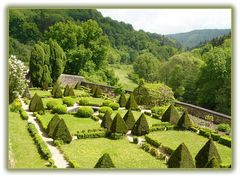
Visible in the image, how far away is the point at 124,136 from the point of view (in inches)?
759

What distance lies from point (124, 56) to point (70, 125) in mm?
25640

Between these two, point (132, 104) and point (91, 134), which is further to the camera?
point (132, 104)

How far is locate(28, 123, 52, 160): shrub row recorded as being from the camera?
15.3 m

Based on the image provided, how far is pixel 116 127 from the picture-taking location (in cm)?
1916

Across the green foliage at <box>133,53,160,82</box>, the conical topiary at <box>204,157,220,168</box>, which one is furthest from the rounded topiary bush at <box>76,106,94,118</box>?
the green foliage at <box>133,53,160,82</box>

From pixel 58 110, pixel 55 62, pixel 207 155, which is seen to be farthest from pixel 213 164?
pixel 55 62

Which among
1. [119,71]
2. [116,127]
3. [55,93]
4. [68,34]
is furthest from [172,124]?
[119,71]

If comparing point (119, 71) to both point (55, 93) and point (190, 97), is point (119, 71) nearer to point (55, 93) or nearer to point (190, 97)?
point (190, 97)

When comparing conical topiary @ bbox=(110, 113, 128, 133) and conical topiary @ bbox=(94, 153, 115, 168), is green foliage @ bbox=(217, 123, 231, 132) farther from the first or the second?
conical topiary @ bbox=(94, 153, 115, 168)

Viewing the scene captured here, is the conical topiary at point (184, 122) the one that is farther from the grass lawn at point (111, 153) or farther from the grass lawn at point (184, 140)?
the grass lawn at point (111, 153)

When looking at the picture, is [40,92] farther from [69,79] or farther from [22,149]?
[22,149]

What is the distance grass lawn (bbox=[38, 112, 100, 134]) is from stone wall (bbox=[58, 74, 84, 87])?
11.0 m

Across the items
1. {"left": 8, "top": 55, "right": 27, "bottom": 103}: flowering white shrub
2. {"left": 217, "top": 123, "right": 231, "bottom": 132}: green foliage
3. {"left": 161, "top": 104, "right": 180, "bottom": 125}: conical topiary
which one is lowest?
{"left": 217, "top": 123, "right": 231, "bottom": 132}: green foliage

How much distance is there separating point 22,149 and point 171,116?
9362mm
